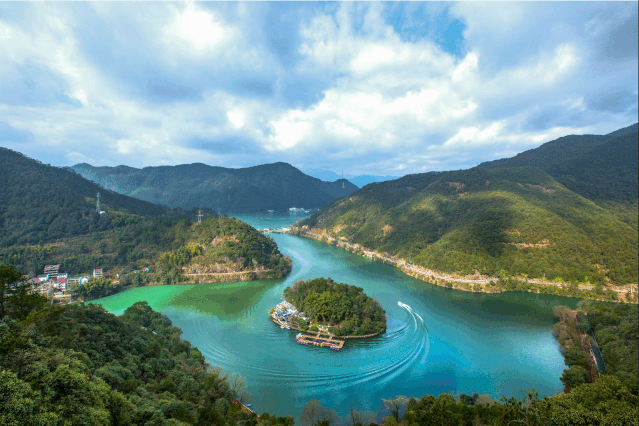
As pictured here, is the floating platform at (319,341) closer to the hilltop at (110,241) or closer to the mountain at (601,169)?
the hilltop at (110,241)

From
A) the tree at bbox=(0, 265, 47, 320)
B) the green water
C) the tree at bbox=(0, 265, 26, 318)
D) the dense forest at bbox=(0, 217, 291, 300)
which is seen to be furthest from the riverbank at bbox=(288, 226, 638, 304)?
the tree at bbox=(0, 265, 26, 318)

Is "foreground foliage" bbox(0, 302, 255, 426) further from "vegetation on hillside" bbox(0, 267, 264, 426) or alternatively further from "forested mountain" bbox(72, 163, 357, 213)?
"forested mountain" bbox(72, 163, 357, 213)

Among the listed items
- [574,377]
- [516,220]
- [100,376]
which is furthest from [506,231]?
[100,376]

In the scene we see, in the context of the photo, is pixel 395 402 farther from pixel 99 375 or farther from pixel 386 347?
pixel 99 375

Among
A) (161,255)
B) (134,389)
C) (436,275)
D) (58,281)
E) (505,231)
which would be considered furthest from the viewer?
(505,231)

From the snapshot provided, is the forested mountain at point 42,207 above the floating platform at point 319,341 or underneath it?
above

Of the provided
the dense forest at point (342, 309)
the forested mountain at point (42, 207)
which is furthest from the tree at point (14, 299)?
the forested mountain at point (42, 207)

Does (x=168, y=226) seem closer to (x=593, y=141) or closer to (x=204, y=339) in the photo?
(x=204, y=339)
